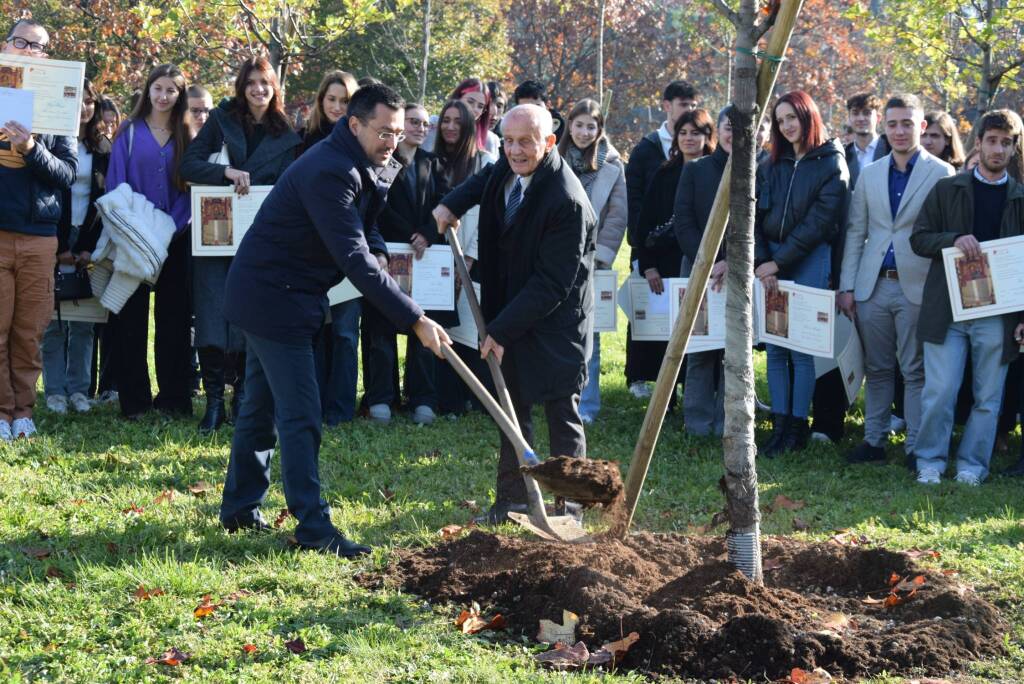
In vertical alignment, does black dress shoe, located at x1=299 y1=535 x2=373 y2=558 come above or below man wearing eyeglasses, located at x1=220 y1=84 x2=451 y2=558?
below

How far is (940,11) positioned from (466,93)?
18.4 feet

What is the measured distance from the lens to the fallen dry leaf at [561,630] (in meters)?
5.37

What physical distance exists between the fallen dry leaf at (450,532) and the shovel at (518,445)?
1.36 feet

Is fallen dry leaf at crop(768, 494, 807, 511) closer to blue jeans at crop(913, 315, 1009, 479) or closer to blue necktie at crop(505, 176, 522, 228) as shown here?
blue jeans at crop(913, 315, 1009, 479)

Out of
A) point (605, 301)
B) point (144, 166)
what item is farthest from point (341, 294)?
point (605, 301)

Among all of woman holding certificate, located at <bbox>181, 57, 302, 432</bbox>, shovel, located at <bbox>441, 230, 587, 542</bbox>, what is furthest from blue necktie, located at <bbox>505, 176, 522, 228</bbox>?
woman holding certificate, located at <bbox>181, 57, 302, 432</bbox>

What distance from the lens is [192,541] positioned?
21.7 ft

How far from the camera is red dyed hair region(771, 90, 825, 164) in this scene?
9.34 m

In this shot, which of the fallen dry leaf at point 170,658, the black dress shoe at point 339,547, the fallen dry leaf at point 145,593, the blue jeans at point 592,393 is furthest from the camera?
the blue jeans at point 592,393

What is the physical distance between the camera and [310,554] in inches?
251

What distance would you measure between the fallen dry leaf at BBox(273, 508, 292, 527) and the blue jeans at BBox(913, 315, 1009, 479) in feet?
14.7

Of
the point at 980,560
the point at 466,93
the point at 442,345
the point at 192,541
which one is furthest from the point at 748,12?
the point at 466,93

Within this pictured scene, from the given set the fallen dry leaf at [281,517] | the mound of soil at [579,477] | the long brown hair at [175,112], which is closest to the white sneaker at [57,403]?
A: the long brown hair at [175,112]

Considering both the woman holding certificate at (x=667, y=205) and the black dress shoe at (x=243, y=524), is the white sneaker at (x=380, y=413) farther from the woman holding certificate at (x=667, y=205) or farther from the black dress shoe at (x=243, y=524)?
the black dress shoe at (x=243, y=524)
